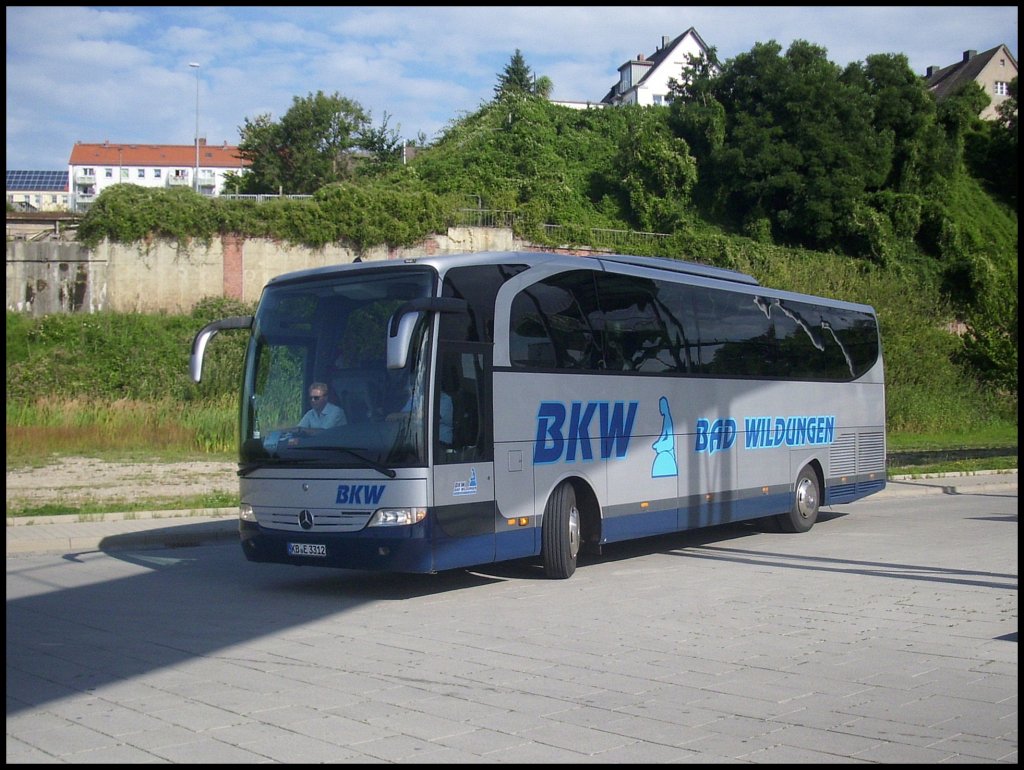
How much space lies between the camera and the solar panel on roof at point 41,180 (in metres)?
128

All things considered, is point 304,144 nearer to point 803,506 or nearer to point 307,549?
point 803,506

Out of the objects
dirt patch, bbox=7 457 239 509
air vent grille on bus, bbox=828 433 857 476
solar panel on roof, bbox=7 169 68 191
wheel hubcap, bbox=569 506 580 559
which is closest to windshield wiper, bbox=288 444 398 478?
wheel hubcap, bbox=569 506 580 559

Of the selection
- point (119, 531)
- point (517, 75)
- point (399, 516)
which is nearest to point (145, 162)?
point (517, 75)

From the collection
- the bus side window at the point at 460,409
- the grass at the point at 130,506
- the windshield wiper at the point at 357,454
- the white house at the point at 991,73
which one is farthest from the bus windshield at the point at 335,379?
the white house at the point at 991,73

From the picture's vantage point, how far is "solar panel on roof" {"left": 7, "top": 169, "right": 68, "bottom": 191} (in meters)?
128

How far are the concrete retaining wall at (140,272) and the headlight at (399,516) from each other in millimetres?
31670

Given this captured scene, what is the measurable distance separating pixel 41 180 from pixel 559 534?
134m

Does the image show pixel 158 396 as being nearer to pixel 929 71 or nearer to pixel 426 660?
pixel 426 660

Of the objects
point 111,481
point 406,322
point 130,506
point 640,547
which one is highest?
point 406,322

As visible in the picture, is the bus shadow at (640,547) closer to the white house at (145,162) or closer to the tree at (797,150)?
the tree at (797,150)

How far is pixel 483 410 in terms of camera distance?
11.2 meters

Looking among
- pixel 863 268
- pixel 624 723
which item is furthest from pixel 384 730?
pixel 863 268

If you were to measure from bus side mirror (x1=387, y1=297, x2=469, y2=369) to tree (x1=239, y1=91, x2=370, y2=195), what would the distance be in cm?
6144

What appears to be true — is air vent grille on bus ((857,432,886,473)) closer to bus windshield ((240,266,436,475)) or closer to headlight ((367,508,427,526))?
bus windshield ((240,266,436,475))
